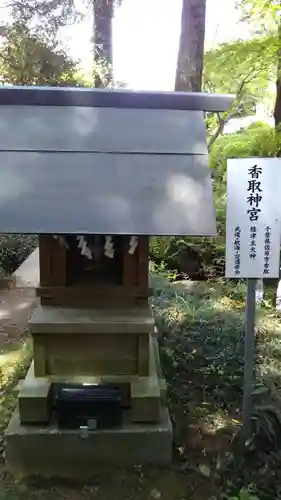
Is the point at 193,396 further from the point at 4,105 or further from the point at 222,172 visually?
the point at 222,172

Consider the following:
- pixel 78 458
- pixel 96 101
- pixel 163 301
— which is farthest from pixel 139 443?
pixel 163 301

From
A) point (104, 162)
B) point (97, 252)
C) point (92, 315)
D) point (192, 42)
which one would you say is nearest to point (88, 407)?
point (92, 315)

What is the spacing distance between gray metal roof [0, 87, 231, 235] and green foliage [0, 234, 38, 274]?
6062 millimetres

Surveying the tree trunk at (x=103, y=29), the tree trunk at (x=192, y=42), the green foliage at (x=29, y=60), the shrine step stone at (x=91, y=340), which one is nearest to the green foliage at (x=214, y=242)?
the tree trunk at (x=192, y=42)

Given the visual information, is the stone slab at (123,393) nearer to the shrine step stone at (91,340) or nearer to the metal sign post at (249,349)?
the shrine step stone at (91,340)

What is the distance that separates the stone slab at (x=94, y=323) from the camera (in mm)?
2896

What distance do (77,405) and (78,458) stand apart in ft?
1.19

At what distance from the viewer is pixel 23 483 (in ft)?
9.25

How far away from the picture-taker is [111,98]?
2.91 metres

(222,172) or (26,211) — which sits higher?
(222,172)

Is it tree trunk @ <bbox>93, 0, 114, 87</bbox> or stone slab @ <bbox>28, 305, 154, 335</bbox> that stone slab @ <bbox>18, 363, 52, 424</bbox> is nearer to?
stone slab @ <bbox>28, 305, 154, 335</bbox>

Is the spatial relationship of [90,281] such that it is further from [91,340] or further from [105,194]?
[105,194]

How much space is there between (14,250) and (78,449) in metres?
6.63

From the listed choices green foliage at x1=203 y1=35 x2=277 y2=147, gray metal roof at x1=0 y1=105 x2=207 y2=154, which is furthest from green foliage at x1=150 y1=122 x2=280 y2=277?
gray metal roof at x1=0 y1=105 x2=207 y2=154
